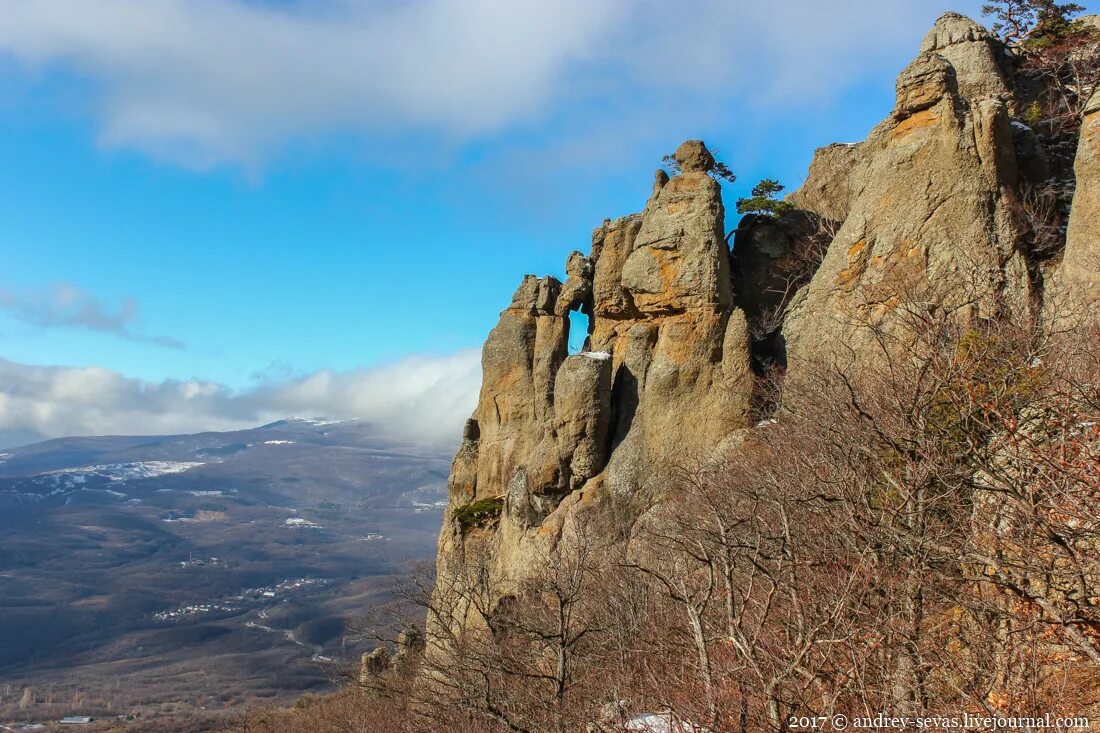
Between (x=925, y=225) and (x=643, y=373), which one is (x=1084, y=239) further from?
(x=643, y=373)

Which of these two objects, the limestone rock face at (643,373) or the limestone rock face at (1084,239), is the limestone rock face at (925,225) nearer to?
the limestone rock face at (1084,239)

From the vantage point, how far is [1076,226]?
73.1 feet

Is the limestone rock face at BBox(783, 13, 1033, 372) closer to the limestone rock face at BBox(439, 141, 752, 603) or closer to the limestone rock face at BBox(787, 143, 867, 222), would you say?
the limestone rock face at BBox(439, 141, 752, 603)

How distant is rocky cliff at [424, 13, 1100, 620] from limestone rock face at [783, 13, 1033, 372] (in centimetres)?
6

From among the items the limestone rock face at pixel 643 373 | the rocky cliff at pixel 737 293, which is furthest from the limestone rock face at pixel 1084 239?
the limestone rock face at pixel 643 373

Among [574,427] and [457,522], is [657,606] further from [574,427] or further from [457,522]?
[457,522]

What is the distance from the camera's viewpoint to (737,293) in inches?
1416

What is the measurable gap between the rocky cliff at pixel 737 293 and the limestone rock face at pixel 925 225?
2.5 inches

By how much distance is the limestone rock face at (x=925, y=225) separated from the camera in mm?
23812

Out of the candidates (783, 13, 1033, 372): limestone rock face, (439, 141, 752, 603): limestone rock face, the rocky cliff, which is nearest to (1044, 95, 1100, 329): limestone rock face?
the rocky cliff

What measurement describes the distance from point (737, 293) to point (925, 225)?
11136 mm

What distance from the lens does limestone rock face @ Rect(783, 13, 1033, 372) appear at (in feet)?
78.1

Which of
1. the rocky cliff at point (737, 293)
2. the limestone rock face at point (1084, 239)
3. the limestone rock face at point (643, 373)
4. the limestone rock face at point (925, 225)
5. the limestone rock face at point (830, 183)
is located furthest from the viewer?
the limestone rock face at point (830, 183)

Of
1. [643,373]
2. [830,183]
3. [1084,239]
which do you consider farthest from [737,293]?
[1084,239]
